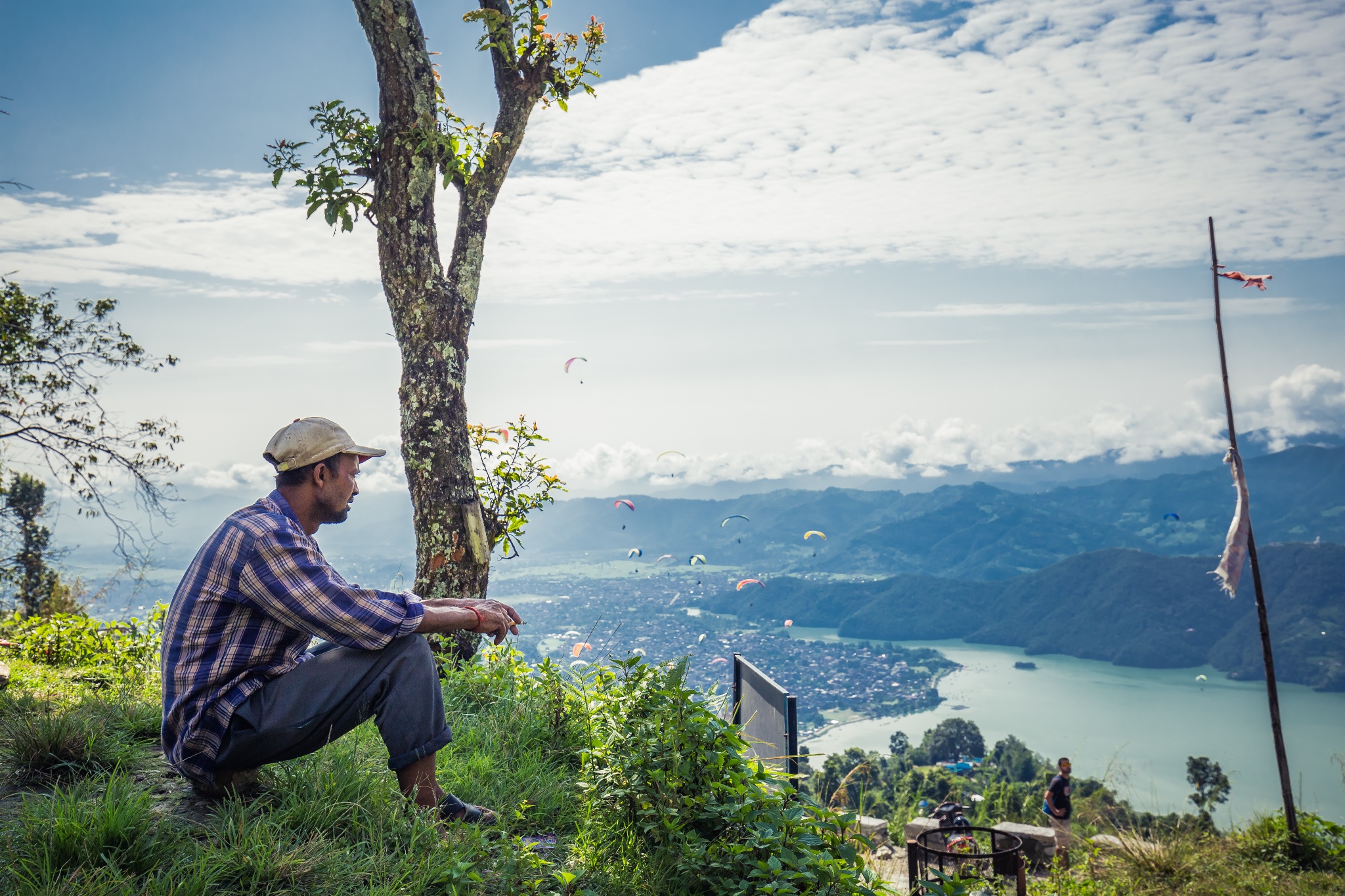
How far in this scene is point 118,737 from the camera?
3158 mm

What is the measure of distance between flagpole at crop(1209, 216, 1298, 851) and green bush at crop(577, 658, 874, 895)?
7927 millimetres

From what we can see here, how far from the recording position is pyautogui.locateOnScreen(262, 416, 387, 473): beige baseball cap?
8.68 ft

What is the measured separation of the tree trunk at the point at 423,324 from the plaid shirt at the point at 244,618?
291cm

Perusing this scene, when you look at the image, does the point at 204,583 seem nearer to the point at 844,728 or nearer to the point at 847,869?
the point at 847,869

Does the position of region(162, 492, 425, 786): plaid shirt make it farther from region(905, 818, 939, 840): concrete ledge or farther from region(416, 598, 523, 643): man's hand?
region(905, 818, 939, 840): concrete ledge

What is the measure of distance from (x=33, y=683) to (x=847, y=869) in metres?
5.23

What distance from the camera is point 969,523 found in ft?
497

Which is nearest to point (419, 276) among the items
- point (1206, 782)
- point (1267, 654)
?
point (1267, 654)

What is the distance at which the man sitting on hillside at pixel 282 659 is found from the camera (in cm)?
A: 240

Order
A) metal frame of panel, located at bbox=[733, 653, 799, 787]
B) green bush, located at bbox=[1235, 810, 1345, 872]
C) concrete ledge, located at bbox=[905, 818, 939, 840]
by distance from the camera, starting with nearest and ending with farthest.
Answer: metal frame of panel, located at bbox=[733, 653, 799, 787] → green bush, located at bbox=[1235, 810, 1345, 872] → concrete ledge, located at bbox=[905, 818, 939, 840]

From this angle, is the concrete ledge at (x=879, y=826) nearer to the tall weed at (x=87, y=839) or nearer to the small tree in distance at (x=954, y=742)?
the tall weed at (x=87, y=839)

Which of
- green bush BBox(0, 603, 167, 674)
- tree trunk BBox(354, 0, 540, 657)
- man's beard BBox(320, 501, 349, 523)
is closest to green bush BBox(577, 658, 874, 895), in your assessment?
man's beard BBox(320, 501, 349, 523)

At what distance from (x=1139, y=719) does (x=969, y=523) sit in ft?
257

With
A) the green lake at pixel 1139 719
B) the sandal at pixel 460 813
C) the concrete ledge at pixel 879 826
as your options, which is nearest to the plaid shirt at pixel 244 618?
the sandal at pixel 460 813
